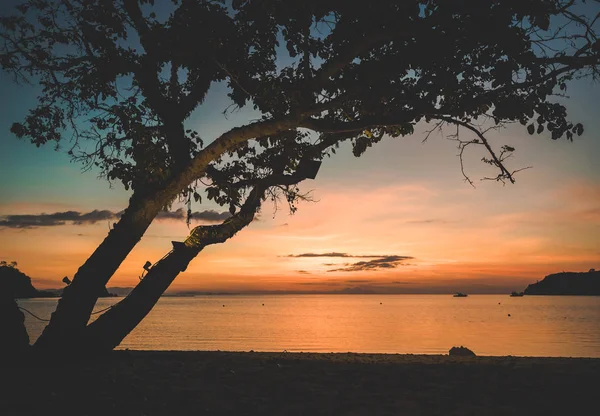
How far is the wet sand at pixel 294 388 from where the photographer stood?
6.05 meters

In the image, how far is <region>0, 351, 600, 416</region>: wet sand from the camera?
605 centimetres

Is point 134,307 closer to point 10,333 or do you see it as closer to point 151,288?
point 151,288

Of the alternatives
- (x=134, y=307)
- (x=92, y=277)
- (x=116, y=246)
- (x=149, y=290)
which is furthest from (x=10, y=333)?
(x=149, y=290)

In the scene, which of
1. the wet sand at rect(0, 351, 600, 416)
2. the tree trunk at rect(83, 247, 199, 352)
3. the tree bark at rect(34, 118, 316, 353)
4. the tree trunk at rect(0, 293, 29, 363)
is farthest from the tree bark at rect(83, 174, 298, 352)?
the tree trunk at rect(0, 293, 29, 363)

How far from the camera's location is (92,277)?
10.4m

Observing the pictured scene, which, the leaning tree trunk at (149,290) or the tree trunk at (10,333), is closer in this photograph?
the tree trunk at (10,333)

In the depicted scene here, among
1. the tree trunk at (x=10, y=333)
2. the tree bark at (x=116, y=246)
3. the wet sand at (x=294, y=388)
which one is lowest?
the wet sand at (x=294, y=388)

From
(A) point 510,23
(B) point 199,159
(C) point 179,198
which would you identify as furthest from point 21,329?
(A) point 510,23

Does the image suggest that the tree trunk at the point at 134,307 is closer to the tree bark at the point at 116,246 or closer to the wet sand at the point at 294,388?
the tree bark at the point at 116,246

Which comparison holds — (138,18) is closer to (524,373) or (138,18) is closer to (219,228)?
(219,228)

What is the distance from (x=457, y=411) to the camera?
588cm

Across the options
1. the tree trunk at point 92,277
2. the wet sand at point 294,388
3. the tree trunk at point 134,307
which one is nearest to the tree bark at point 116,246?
the tree trunk at point 92,277

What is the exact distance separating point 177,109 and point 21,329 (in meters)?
5.68

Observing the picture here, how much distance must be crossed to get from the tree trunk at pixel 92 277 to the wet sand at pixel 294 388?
26.3 inches
